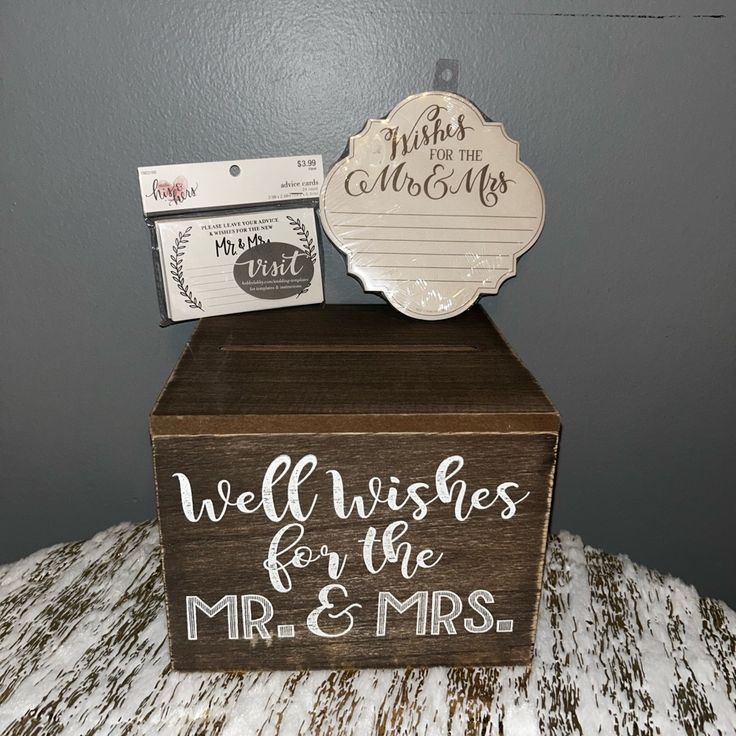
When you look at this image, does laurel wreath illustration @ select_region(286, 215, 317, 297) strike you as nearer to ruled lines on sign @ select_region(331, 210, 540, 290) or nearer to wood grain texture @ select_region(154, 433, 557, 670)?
ruled lines on sign @ select_region(331, 210, 540, 290)

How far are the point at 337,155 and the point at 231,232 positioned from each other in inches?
7.0

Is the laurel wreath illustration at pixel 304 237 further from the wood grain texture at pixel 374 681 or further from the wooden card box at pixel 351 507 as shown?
the wood grain texture at pixel 374 681

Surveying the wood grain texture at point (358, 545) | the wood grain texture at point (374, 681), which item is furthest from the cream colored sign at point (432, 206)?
the wood grain texture at point (374, 681)

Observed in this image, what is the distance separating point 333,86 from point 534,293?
16.0 inches

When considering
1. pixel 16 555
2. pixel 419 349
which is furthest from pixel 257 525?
pixel 16 555

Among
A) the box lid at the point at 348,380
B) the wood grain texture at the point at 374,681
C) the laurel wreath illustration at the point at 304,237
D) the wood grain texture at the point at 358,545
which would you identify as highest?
the laurel wreath illustration at the point at 304,237

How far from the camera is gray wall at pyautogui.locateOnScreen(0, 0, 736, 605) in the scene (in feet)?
3.05

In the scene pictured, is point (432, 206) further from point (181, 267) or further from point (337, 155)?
point (181, 267)

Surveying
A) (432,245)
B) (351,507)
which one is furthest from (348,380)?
(432,245)

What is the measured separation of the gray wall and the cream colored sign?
0.07 m

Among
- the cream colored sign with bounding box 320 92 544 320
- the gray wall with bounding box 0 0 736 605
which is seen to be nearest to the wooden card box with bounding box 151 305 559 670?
the cream colored sign with bounding box 320 92 544 320

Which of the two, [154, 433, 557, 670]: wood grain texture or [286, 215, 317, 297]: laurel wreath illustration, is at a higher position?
[286, 215, 317, 297]: laurel wreath illustration

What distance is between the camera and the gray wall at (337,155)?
0.93 meters

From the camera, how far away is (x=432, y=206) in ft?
3.08
